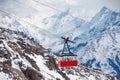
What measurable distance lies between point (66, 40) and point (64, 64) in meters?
7.95

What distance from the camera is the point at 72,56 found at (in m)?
106

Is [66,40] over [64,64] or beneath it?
over

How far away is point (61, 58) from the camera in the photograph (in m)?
107

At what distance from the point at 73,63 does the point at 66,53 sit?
4.87m

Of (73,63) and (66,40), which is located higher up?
(66,40)

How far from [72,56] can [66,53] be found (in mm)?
2050

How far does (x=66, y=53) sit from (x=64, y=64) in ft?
12.4

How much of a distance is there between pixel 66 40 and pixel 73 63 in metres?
8.70

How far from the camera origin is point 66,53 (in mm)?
106875

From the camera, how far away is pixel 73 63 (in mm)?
109812
